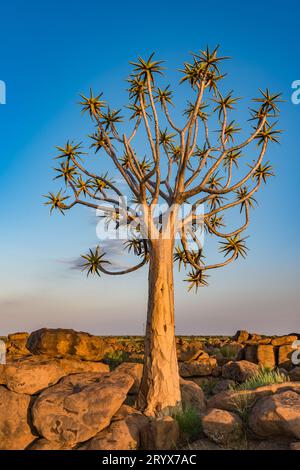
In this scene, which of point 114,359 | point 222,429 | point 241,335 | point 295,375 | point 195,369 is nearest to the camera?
point 222,429

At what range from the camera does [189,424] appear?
1290 cm

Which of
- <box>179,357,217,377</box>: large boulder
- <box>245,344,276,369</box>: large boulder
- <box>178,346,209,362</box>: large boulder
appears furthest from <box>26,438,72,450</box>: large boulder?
<box>245,344,276,369</box>: large boulder

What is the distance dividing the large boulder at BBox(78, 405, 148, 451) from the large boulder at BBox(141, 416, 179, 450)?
0.90 ft

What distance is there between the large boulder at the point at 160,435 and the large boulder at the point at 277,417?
1.85 meters

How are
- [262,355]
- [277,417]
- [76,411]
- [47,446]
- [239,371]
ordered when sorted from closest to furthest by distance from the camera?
[277,417] → [47,446] → [76,411] → [239,371] → [262,355]

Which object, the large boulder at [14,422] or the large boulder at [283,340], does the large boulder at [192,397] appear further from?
the large boulder at [283,340]

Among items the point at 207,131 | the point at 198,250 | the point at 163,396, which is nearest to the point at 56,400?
the point at 163,396

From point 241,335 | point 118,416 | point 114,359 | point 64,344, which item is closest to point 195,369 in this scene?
point 114,359

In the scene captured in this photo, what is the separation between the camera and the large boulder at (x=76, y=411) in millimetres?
12227

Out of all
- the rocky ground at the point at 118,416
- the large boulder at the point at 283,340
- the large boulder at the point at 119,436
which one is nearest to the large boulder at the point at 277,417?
the rocky ground at the point at 118,416

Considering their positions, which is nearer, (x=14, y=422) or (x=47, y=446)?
(x=47, y=446)

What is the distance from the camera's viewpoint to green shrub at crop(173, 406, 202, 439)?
41.4 ft

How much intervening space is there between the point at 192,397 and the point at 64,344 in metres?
6.20

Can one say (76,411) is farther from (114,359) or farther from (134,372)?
(114,359)
